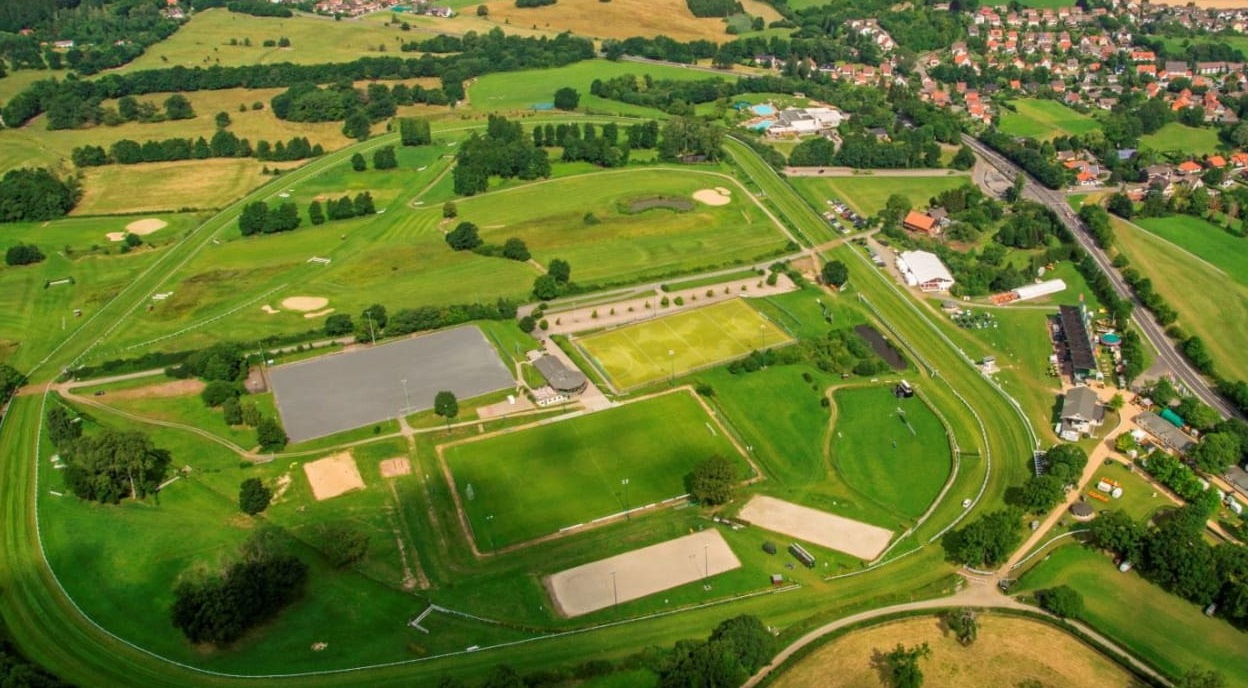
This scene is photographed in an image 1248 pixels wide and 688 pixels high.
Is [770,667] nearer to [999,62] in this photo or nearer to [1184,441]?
[1184,441]

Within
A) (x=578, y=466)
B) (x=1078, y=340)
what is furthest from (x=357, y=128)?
(x=1078, y=340)

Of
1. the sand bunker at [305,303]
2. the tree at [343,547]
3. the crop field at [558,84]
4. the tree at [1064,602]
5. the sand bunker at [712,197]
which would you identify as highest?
the tree at [1064,602]

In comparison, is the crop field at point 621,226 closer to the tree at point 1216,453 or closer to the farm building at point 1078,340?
the farm building at point 1078,340

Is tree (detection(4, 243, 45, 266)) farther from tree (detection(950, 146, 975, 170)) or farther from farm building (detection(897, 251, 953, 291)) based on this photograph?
tree (detection(950, 146, 975, 170))

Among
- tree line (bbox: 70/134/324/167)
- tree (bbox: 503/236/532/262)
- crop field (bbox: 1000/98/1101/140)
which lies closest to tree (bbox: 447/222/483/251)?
tree (bbox: 503/236/532/262)

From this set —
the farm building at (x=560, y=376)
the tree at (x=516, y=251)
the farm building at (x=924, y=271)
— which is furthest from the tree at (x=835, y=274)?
the tree at (x=516, y=251)

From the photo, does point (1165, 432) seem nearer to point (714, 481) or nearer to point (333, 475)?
point (714, 481)

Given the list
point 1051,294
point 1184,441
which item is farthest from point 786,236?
point 1184,441
